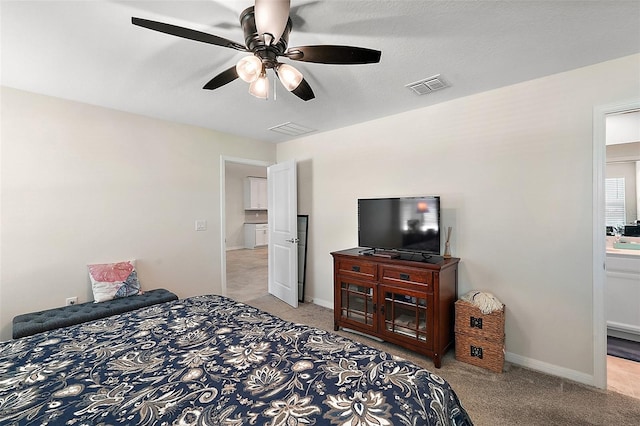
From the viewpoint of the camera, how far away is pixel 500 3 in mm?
1539

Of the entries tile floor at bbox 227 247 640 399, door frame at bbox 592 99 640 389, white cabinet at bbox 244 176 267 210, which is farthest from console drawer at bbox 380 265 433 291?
white cabinet at bbox 244 176 267 210

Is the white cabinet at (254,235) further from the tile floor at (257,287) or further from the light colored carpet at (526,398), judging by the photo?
the light colored carpet at (526,398)

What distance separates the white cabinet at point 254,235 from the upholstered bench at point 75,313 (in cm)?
650

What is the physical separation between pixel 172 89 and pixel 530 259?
363 centimetres

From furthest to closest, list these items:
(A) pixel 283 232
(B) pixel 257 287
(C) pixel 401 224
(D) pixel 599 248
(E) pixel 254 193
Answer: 1. (E) pixel 254 193
2. (B) pixel 257 287
3. (A) pixel 283 232
4. (C) pixel 401 224
5. (D) pixel 599 248

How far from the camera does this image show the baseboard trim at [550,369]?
2240mm

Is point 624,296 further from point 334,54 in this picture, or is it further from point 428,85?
point 334,54

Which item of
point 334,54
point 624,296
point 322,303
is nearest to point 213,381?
point 334,54

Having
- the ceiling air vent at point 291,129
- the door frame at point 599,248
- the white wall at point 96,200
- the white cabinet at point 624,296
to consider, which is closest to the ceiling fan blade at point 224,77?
the ceiling air vent at point 291,129

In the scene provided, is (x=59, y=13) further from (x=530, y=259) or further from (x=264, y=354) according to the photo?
(x=530, y=259)

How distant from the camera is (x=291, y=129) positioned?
12.8 feet

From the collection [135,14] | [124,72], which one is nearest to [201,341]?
[135,14]

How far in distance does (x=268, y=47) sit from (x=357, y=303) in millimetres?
2569

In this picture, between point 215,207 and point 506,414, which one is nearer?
point 506,414
